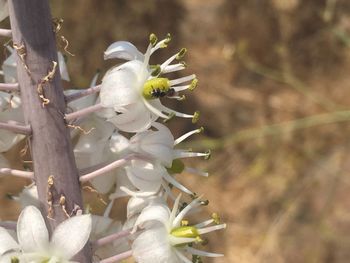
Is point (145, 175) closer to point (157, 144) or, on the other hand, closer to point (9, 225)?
point (157, 144)

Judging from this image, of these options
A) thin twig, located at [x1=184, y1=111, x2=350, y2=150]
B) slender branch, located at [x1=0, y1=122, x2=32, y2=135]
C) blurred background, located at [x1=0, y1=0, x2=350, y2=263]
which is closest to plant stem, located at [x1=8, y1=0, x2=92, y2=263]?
slender branch, located at [x1=0, y1=122, x2=32, y2=135]

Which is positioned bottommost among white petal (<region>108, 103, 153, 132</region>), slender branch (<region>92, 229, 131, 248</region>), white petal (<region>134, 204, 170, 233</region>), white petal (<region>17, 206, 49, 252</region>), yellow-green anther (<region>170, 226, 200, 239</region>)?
slender branch (<region>92, 229, 131, 248</region>)

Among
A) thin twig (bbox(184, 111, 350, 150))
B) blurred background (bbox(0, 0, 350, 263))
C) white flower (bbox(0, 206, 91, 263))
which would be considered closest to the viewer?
white flower (bbox(0, 206, 91, 263))

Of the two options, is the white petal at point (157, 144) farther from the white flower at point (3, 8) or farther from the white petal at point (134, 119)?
the white flower at point (3, 8)

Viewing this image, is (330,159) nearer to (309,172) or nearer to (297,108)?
(309,172)

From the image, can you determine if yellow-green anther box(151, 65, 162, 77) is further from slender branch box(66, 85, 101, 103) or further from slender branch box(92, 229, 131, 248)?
slender branch box(92, 229, 131, 248)

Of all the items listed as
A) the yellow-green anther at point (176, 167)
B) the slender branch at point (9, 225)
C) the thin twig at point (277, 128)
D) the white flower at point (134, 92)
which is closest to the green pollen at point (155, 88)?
the white flower at point (134, 92)

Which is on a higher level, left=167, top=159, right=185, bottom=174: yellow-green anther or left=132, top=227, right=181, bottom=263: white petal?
left=167, top=159, right=185, bottom=174: yellow-green anther

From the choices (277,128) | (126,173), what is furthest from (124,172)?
(277,128)

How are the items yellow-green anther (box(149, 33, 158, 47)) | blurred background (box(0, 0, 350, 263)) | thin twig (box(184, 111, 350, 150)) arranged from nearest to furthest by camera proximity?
yellow-green anther (box(149, 33, 158, 47))
thin twig (box(184, 111, 350, 150))
blurred background (box(0, 0, 350, 263))
